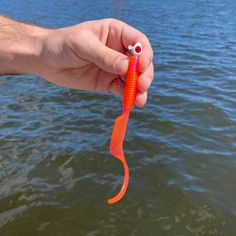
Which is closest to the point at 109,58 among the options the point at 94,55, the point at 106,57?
the point at 106,57

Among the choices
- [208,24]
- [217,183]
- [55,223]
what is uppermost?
[208,24]

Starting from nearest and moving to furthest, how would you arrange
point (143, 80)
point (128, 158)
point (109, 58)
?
point (143, 80) < point (109, 58) < point (128, 158)

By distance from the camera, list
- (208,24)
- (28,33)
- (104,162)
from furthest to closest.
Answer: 1. (208,24)
2. (104,162)
3. (28,33)

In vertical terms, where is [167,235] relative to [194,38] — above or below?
below

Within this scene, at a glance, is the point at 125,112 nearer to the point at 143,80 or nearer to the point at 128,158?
the point at 143,80

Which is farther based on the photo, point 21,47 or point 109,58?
point 21,47

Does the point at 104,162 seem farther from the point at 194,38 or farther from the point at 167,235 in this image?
the point at 194,38

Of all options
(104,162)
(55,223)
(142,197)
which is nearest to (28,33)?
(55,223)

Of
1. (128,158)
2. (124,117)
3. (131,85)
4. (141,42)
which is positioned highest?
(141,42)

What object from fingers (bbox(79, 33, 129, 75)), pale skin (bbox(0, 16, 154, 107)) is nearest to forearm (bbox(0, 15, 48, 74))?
pale skin (bbox(0, 16, 154, 107))
